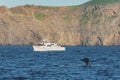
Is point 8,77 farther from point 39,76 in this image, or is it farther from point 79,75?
point 79,75

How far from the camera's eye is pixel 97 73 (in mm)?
74500

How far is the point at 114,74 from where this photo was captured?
72.6 m

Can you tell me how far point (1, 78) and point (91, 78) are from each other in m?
10.8

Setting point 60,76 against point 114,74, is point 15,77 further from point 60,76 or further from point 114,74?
point 114,74

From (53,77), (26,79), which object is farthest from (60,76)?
(26,79)

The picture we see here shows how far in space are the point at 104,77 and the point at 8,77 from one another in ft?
38.4

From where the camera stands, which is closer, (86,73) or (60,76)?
(60,76)

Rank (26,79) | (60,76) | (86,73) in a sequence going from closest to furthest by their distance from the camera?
(26,79) < (60,76) < (86,73)

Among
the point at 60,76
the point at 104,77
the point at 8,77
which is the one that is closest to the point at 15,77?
the point at 8,77

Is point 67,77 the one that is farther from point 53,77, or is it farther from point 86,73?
point 86,73

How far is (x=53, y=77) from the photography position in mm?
69125

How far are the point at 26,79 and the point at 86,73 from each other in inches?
489

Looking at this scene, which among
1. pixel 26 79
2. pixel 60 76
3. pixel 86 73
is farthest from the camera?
pixel 86 73

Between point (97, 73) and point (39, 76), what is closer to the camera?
point (39, 76)
